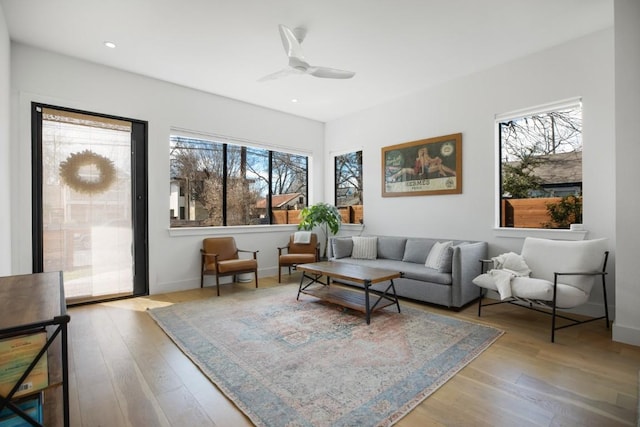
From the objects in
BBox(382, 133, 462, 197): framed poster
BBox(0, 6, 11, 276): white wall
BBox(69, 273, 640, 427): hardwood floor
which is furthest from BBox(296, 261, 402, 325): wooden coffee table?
BBox(0, 6, 11, 276): white wall

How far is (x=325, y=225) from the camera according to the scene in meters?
6.35

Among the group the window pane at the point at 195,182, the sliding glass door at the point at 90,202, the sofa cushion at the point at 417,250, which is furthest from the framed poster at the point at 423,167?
the sliding glass door at the point at 90,202

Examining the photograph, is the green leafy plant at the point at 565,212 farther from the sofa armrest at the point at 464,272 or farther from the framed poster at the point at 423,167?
the framed poster at the point at 423,167

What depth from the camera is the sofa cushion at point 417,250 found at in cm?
451

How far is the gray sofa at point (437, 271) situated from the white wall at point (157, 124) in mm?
2384

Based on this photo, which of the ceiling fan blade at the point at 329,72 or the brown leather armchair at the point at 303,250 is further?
the brown leather armchair at the point at 303,250

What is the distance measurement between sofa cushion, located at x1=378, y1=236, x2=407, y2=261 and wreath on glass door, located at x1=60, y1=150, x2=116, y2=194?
157 inches

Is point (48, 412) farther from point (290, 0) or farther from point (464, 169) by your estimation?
point (464, 169)

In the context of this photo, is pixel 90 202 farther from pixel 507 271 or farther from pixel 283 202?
pixel 507 271

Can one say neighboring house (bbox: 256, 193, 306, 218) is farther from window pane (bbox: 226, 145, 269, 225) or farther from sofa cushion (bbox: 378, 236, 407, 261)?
sofa cushion (bbox: 378, 236, 407, 261)

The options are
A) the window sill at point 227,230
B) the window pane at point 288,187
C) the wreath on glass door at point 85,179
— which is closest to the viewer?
the wreath on glass door at point 85,179

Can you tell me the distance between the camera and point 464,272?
12.2ft

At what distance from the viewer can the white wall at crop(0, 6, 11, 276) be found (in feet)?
9.43

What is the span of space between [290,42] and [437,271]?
120 inches
